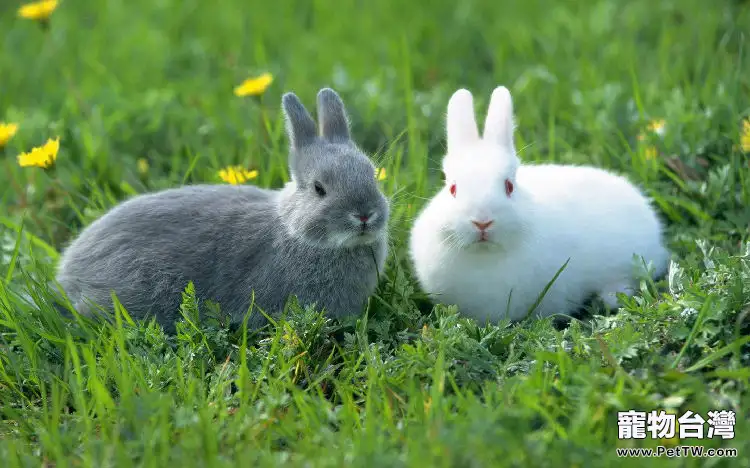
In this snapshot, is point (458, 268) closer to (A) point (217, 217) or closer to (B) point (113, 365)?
(A) point (217, 217)

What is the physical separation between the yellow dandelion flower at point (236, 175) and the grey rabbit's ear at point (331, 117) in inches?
31.1

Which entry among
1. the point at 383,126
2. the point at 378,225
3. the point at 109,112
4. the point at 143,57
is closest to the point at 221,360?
the point at 378,225

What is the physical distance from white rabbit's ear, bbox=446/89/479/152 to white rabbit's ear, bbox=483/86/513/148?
3.2 inches

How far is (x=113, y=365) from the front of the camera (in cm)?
324

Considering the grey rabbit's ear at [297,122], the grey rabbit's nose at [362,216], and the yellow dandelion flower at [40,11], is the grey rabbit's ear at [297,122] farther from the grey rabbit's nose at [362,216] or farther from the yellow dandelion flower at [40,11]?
the yellow dandelion flower at [40,11]

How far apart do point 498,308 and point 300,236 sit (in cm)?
91

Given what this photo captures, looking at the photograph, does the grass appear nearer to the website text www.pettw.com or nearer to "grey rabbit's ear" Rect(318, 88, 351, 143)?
the website text www.pettw.com

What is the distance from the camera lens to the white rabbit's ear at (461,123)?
3975 mm

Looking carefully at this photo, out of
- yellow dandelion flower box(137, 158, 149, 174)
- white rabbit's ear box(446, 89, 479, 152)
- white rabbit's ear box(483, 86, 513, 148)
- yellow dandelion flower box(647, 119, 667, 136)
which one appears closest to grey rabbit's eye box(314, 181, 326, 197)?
white rabbit's ear box(446, 89, 479, 152)

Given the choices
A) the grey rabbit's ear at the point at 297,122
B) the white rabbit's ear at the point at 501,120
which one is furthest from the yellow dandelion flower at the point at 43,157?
the white rabbit's ear at the point at 501,120

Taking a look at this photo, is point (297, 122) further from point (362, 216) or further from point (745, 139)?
point (745, 139)

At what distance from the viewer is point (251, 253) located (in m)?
3.94

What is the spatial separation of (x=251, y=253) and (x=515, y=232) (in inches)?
45.3

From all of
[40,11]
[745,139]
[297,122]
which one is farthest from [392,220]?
[40,11]
